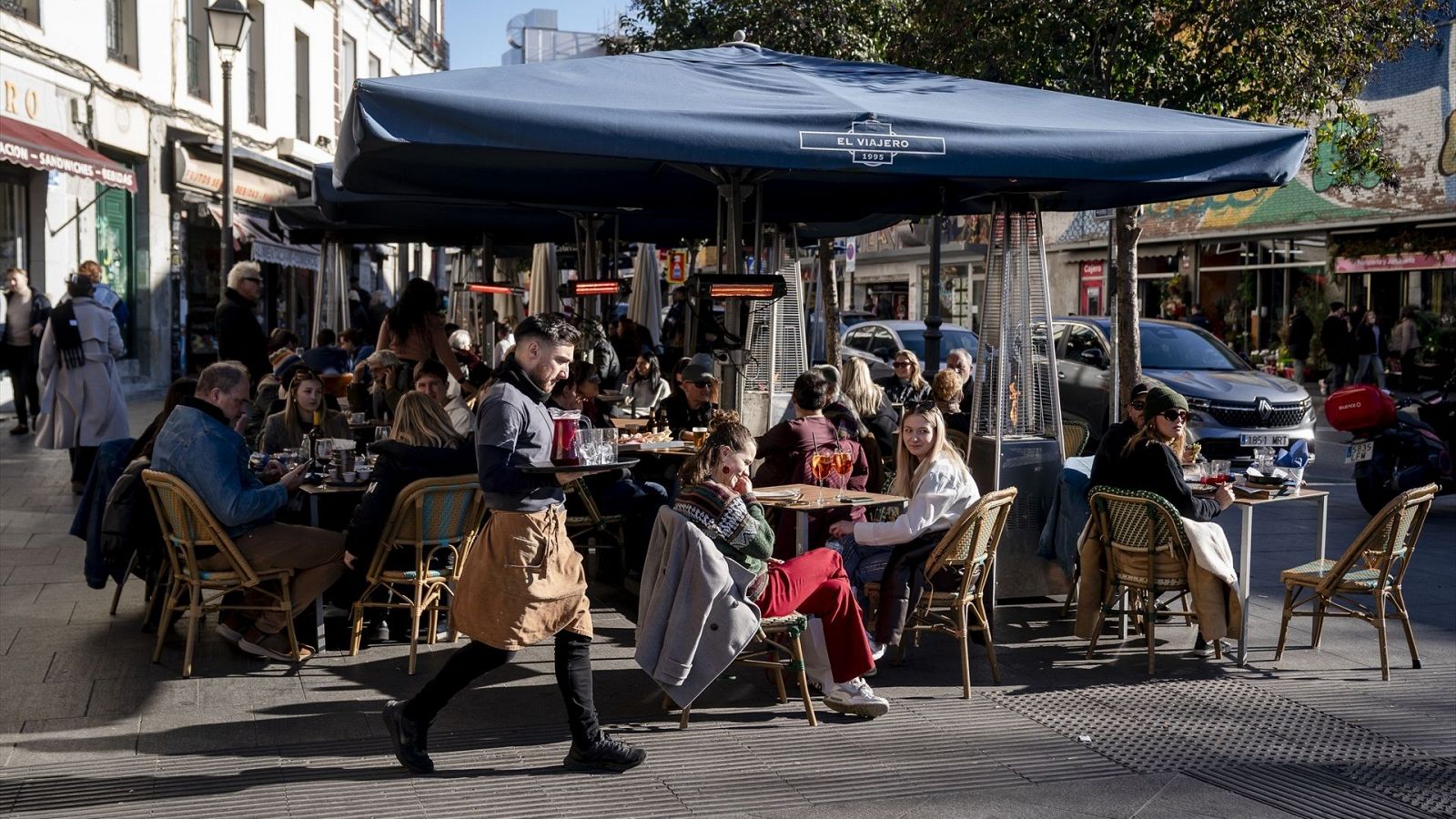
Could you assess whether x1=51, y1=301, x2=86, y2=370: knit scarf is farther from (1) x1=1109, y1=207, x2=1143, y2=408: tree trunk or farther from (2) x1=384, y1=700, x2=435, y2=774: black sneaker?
(1) x1=1109, y1=207, x2=1143, y2=408: tree trunk

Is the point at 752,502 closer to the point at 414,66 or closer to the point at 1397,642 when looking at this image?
the point at 1397,642

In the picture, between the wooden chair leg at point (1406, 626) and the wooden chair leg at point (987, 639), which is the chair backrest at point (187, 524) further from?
the wooden chair leg at point (1406, 626)

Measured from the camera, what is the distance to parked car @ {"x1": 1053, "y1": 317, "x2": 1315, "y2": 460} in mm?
13203

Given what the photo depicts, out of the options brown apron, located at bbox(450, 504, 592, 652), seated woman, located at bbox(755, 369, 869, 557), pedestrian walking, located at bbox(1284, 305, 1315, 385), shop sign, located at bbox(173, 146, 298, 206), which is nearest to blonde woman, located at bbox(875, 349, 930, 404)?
seated woman, located at bbox(755, 369, 869, 557)

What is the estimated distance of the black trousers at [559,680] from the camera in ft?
15.2

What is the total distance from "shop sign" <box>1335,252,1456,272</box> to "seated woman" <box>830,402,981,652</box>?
18.8m

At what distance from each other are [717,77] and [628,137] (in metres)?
1.08

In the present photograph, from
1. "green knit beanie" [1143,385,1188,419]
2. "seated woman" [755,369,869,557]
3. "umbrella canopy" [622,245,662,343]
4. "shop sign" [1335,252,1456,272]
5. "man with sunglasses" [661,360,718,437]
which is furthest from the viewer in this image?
"shop sign" [1335,252,1456,272]

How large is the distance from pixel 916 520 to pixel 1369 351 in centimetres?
1771

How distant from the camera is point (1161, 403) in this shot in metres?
6.39

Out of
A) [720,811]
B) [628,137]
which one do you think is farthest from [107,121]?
[720,811]

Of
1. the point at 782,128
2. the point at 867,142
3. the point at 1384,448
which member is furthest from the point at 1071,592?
the point at 1384,448

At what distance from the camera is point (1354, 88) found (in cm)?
1397

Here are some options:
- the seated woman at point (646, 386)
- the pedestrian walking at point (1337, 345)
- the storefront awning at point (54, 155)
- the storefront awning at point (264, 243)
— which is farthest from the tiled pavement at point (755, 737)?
the storefront awning at point (264, 243)
